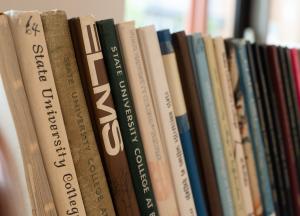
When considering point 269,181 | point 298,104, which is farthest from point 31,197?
point 298,104

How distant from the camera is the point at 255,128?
2.21 feet

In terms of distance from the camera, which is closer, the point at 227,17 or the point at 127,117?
the point at 127,117

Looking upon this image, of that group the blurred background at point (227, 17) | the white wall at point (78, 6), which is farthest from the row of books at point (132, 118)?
the blurred background at point (227, 17)

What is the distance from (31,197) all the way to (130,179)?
123 mm

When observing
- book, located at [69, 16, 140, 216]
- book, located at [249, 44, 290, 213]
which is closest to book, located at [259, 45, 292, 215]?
book, located at [249, 44, 290, 213]

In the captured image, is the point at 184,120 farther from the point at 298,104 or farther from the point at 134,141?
the point at 298,104

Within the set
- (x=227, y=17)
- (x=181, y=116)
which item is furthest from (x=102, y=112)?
(x=227, y=17)

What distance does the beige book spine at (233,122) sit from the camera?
60 centimetres

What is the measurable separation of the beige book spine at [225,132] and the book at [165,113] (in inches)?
4.8

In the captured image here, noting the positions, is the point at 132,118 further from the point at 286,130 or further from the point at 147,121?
the point at 286,130

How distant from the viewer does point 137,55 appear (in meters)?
0.45

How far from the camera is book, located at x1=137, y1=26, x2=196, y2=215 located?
47cm

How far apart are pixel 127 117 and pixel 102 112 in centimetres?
4

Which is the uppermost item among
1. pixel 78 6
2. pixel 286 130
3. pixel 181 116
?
pixel 78 6
